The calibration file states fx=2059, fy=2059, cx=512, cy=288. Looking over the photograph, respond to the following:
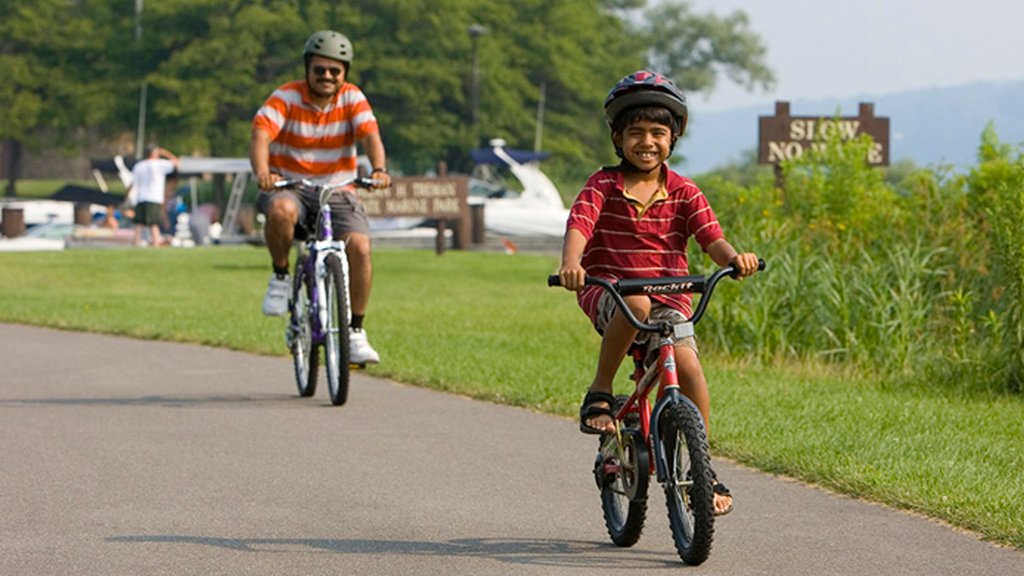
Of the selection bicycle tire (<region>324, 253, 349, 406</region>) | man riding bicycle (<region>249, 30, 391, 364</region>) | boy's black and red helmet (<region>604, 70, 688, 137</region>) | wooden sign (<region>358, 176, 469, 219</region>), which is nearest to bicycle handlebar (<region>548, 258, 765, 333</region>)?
boy's black and red helmet (<region>604, 70, 688, 137</region>)

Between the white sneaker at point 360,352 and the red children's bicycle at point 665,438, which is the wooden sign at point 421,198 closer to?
the white sneaker at point 360,352

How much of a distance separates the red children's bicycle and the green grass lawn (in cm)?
121

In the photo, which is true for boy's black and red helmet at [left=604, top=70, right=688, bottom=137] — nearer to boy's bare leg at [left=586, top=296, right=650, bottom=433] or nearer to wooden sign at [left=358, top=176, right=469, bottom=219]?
boy's bare leg at [left=586, top=296, right=650, bottom=433]

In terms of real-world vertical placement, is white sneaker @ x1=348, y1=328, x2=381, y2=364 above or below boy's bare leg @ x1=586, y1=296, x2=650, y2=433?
below

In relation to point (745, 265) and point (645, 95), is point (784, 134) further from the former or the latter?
point (745, 265)

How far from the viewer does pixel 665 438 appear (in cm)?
626

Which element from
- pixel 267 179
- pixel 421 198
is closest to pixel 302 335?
pixel 267 179

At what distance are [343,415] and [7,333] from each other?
624cm

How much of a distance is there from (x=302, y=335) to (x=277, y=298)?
251mm

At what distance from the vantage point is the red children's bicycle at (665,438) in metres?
6.07

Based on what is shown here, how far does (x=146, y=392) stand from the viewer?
11.6 metres

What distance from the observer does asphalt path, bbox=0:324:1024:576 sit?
6473 millimetres

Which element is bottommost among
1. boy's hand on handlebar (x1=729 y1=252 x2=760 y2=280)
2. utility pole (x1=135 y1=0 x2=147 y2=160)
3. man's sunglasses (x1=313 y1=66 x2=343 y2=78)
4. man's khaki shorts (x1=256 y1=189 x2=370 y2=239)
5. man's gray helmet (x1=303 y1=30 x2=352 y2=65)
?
boy's hand on handlebar (x1=729 y1=252 x2=760 y2=280)

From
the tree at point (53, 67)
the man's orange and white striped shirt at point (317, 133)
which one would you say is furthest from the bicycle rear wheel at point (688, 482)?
the tree at point (53, 67)
